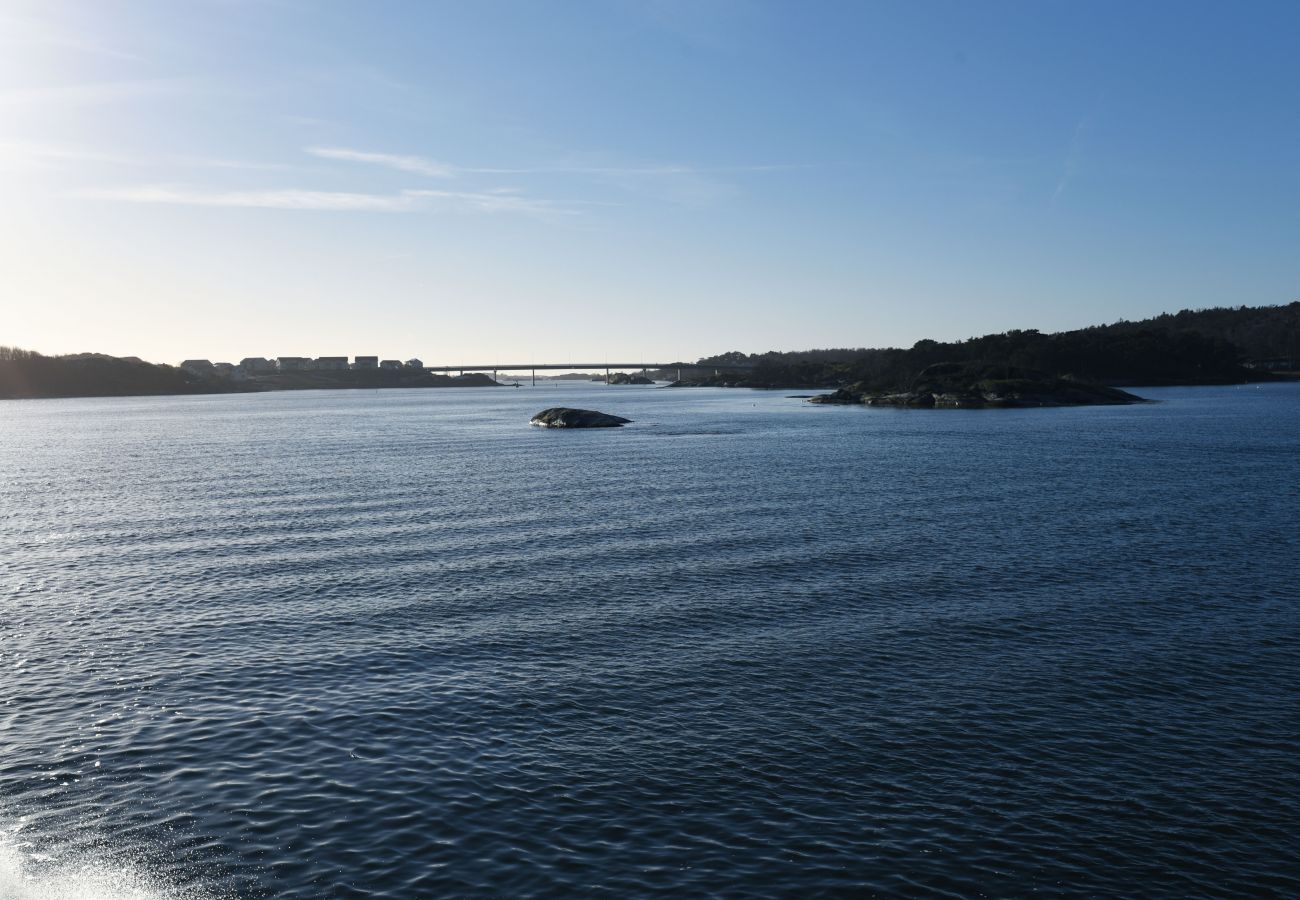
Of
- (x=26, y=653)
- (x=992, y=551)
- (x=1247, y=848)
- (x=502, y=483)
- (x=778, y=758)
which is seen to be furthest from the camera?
(x=502, y=483)

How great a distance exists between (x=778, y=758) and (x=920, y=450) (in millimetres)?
85336

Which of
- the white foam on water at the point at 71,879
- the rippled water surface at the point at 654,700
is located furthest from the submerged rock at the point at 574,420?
the white foam on water at the point at 71,879

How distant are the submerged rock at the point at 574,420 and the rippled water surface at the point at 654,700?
306 feet

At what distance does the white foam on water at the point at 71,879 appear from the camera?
17.2m

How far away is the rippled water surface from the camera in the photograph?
1853 cm

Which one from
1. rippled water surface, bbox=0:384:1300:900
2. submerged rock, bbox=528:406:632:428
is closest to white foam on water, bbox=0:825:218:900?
rippled water surface, bbox=0:384:1300:900

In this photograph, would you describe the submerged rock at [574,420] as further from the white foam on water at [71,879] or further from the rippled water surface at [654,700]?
the white foam on water at [71,879]

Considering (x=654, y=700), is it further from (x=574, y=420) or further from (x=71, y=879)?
(x=574, y=420)

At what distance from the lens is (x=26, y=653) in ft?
104

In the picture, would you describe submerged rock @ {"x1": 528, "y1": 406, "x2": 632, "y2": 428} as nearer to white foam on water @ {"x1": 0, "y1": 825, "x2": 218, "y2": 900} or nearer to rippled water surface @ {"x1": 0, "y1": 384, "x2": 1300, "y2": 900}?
rippled water surface @ {"x1": 0, "y1": 384, "x2": 1300, "y2": 900}

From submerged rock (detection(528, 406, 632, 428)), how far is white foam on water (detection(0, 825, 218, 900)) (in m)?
136

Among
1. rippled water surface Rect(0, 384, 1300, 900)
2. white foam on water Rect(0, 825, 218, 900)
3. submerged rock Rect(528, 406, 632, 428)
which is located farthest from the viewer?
submerged rock Rect(528, 406, 632, 428)

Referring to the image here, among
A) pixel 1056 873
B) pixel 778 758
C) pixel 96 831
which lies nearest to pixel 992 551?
pixel 778 758

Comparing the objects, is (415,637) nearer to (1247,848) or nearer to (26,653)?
(26,653)
